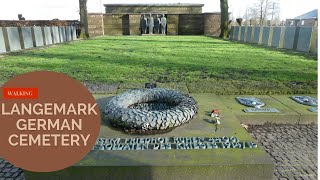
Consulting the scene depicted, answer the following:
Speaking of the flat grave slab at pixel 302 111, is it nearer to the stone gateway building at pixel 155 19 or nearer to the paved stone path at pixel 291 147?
the paved stone path at pixel 291 147

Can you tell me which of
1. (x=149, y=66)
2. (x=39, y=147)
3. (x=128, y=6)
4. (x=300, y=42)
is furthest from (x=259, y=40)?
(x=128, y=6)

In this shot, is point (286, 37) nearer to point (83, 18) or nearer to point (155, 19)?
point (83, 18)

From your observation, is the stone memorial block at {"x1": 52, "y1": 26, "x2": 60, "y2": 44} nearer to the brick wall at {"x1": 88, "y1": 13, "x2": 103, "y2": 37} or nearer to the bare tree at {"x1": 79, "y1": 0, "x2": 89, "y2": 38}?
the bare tree at {"x1": 79, "y1": 0, "x2": 89, "y2": 38}

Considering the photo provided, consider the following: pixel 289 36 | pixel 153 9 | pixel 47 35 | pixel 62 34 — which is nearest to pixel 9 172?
pixel 289 36

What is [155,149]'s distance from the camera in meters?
2.39

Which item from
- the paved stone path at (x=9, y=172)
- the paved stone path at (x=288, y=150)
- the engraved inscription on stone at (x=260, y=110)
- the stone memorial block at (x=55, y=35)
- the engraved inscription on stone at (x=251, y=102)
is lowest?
the paved stone path at (x=9, y=172)

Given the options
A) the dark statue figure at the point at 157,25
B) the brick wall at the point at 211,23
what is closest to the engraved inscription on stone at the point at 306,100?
the dark statue figure at the point at 157,25

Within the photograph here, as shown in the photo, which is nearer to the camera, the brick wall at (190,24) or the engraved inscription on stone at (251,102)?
the engraved inscription on stone at (251,102)

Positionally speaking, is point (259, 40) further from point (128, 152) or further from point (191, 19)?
point (128, 152)

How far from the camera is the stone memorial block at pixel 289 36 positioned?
13336 mm

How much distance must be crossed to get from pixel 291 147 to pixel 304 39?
11070mm

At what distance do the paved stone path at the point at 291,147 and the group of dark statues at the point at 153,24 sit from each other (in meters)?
26.1

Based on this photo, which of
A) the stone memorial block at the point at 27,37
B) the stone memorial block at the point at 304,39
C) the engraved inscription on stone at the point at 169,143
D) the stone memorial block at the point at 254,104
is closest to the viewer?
the engraved inscription on stone at the point at 169,143

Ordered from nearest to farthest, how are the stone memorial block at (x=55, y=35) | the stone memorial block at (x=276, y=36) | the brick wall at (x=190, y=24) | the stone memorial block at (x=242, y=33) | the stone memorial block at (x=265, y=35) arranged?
1. the stone memorial block at (x=276, y=36)
2. the stone memorial block at (x=265, y=35)
3. the stone memorial block at (x=55, y=35)
4. the stone memorial block at (x=242, y=33)
5. the brick wall at (x=190, y=24)
